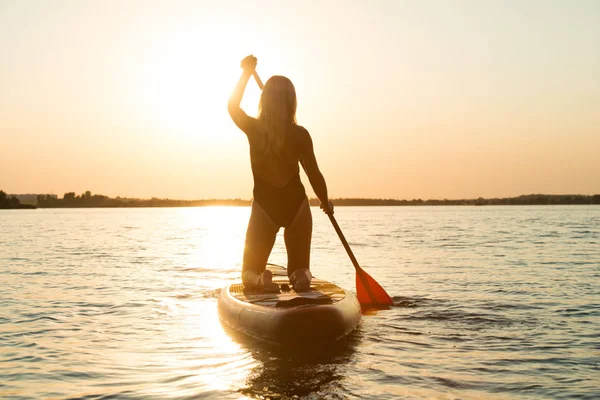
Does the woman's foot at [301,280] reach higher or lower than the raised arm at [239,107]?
lower

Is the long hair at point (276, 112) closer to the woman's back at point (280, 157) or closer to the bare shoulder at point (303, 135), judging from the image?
the woman's back at point (280, 157)

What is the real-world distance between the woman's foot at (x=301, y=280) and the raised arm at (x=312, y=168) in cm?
114

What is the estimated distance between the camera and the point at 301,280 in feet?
28.7

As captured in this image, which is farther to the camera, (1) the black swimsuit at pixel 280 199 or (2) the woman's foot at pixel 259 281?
(2) the woman's foot at pixel 259 281

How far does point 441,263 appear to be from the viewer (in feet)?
66.1

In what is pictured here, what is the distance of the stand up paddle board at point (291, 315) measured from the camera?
23.1ft

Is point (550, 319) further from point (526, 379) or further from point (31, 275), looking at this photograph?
point (31, 275)

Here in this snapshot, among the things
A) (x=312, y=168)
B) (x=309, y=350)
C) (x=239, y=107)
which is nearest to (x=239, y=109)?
(x=239, y=107)

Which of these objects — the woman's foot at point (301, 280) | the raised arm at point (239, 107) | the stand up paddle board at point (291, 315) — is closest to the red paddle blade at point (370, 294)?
the stand up paddle board at point (291, 315)

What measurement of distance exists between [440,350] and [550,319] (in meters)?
3.26

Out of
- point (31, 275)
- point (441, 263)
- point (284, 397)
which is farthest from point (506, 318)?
point (31, 275)

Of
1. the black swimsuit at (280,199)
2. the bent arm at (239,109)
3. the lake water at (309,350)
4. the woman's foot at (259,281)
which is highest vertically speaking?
the bent arm at (239,109)

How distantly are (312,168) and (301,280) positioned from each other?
1.59 m

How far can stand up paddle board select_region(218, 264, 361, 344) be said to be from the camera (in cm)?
704
